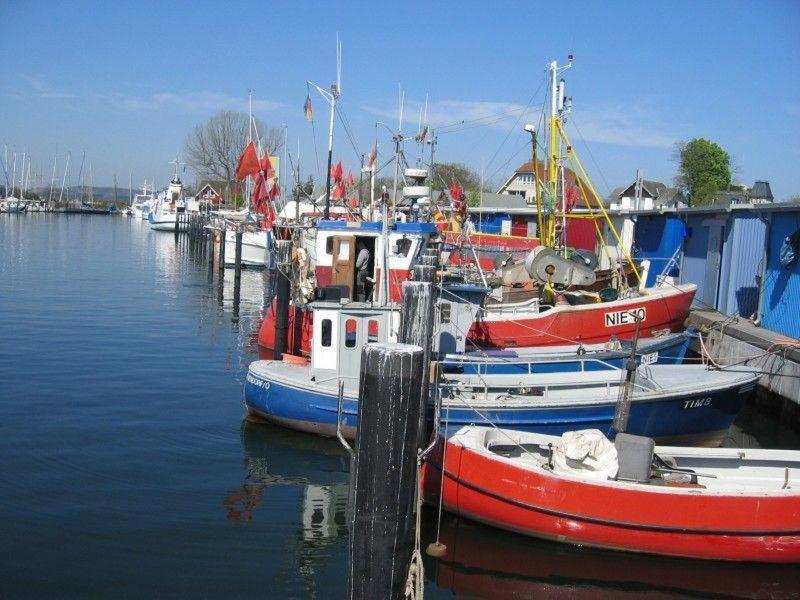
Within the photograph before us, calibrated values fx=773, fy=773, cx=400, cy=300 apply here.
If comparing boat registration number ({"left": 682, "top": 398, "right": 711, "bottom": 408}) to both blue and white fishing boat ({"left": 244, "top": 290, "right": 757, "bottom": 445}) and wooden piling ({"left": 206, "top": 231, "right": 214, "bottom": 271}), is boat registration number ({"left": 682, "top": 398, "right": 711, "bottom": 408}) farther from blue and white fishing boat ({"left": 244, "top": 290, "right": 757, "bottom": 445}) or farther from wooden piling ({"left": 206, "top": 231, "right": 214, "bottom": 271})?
wooden piling ({"left": 206, "top": 231, "right": 214, "bottom": 271})

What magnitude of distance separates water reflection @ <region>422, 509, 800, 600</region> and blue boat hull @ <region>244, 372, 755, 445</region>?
7.97 feet

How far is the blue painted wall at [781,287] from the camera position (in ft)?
61.0

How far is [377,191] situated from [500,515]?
192 feet

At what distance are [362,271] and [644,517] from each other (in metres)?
9.23

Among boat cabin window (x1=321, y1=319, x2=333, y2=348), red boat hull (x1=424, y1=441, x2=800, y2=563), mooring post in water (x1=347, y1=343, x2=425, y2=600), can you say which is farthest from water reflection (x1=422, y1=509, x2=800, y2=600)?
boat cabin window (x1=321, y1=319, x2=333, y2=348)

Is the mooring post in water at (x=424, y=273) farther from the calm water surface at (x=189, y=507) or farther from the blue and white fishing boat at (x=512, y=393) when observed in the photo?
the calm water surface at (x=189, y=507)

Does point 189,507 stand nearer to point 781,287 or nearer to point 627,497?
point 627,497


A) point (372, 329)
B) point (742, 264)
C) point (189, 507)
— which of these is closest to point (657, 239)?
point (742, 264)

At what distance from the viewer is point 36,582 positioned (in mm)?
8820

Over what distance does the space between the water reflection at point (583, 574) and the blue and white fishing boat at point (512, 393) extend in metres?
2.70

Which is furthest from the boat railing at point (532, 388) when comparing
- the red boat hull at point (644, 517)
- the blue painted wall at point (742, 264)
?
the blue painted wall at point (742, 264)

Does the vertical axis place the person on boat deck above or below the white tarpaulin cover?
above

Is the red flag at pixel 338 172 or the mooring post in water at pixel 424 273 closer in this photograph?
the mooring post in water at pixel 424 273

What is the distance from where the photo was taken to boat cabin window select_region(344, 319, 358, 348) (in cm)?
1398
